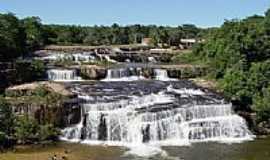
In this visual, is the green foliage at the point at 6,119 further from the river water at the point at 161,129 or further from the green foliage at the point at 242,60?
the green foliage at the point at 242,60

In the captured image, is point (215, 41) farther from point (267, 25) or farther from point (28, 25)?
point (28, 25)

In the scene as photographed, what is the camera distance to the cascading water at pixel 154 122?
30.6m

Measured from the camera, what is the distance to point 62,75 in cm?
4144

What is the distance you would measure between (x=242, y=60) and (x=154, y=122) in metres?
11.1

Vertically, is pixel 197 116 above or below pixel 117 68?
below

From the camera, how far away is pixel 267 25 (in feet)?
150

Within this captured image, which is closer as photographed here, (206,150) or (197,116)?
(206,150)

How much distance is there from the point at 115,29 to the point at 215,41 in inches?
1370

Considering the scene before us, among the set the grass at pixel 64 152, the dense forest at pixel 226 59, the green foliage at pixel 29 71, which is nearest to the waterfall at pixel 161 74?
the dense forest at pixel 226 59

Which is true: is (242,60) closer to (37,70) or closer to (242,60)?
(242,60)

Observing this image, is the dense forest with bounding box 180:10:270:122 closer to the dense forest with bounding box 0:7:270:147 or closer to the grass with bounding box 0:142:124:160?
the dense forest with bounding box 0:7:270:147

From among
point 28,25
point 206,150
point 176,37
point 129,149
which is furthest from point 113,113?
point 176,37

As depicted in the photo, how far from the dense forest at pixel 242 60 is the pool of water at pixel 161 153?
17.9 ft

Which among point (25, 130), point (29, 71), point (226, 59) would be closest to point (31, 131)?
point (25, 130)
